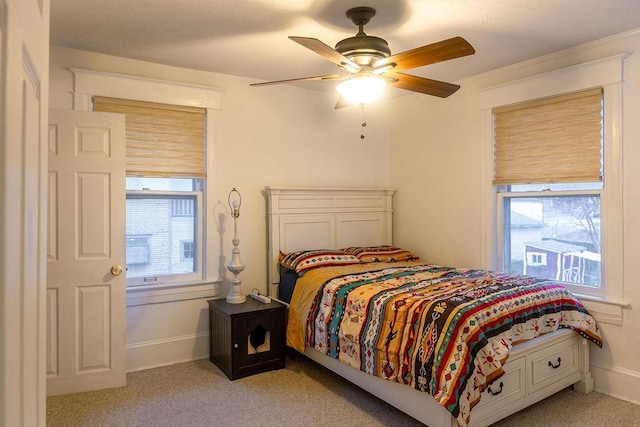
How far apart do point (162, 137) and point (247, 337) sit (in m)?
1.76

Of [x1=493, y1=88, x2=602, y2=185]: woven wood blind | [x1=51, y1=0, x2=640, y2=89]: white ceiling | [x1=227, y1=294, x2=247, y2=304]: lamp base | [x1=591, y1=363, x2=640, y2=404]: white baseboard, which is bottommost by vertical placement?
[x1=591, y1=363, x2=640, y2=404]: white baseboard

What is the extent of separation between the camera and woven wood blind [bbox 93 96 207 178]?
3463mm

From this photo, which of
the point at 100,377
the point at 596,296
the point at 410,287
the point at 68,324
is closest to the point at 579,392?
the point at 596,296

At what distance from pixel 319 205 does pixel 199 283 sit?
4.39 ft

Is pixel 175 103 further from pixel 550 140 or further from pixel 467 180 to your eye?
pixel 550 140

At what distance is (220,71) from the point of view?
3803mm

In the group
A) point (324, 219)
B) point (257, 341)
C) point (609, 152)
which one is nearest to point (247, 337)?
point (257, 341)

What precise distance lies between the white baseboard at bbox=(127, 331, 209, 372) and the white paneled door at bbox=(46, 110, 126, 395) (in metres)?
0.33

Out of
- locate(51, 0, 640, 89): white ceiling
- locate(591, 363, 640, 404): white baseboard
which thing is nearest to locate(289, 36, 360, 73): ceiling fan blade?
locate(51, 0, 640, 89): white ceiling

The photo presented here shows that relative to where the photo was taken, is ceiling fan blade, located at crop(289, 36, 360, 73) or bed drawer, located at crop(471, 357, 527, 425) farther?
bed drawer, located at crop(471, 357, 527, 425)

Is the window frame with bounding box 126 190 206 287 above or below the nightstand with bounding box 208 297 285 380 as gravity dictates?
above

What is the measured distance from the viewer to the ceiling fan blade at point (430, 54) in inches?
84.4

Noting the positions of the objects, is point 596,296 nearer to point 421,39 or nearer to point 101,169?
point 421,39

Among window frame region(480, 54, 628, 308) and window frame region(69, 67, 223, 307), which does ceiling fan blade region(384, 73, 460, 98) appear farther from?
window frame region(69, 67, 223, 307)
